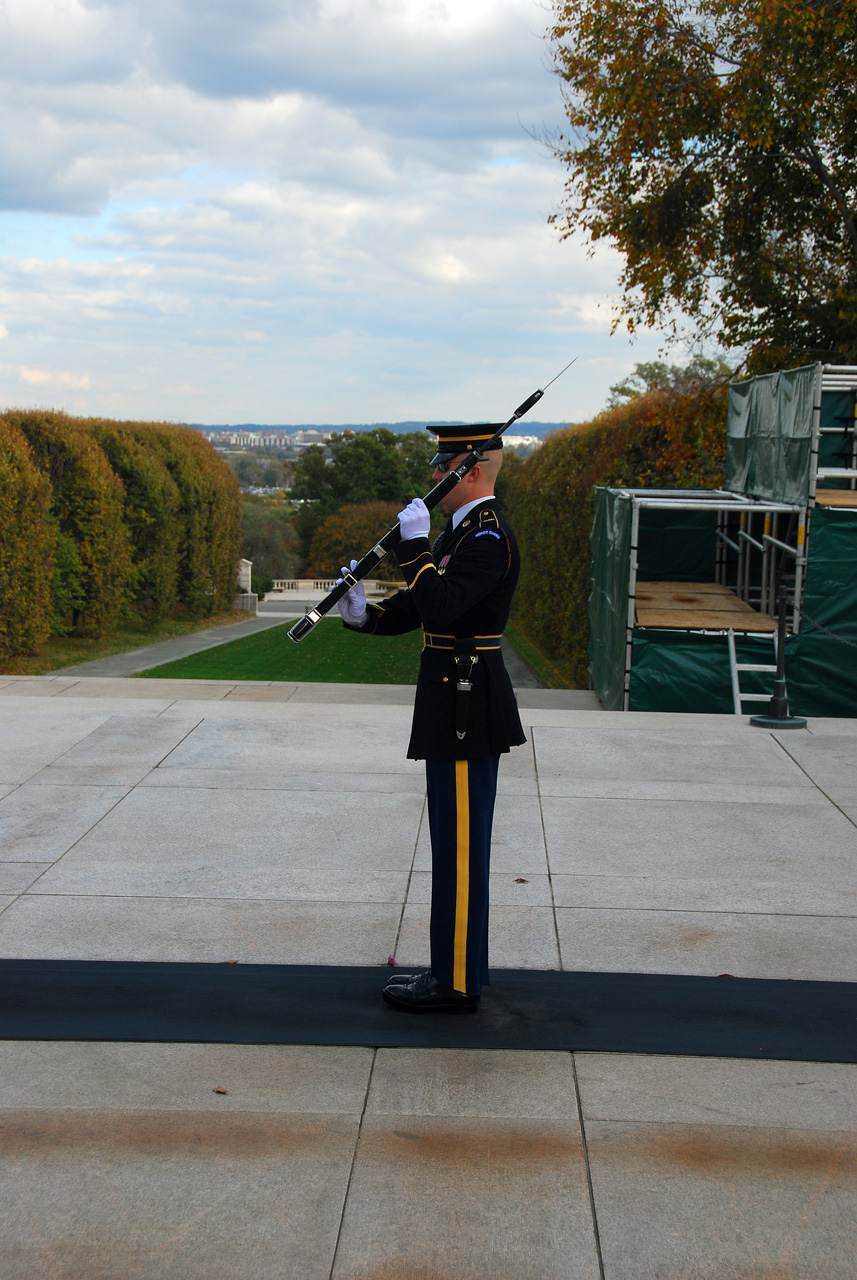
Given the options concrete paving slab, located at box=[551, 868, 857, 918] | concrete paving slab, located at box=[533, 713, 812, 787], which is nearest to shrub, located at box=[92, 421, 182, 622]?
concrete paving slab, located at box=[533, 713, 812, 787]

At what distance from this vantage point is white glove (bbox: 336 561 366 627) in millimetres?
3385

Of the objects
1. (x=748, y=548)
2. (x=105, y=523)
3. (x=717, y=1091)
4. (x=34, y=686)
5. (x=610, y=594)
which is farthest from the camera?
(x=105, y=523)

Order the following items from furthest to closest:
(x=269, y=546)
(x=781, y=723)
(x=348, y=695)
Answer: (x=269, y=546) → (x=348, y=695) → (x=781, y=723)

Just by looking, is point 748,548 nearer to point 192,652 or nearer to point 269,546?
point 192,652

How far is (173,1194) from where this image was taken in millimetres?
2395

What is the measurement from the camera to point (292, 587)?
2346 inches

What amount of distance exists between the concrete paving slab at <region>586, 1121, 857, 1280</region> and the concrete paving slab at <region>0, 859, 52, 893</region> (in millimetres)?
2511

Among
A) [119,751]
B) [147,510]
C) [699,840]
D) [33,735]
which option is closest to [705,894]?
[699,840]

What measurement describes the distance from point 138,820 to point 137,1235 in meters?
2.89

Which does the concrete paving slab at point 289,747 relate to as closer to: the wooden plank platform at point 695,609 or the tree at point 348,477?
the wooden plank platform at point 695,609

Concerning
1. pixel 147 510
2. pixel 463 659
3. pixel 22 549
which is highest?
pixel 463 659

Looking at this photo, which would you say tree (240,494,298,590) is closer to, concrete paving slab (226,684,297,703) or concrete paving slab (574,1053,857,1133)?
concrete paving slab (226,684,297,703)

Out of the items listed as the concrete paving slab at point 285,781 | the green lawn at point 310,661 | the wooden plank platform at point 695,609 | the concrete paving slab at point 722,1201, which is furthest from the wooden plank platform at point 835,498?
the green lawn at point 310,661

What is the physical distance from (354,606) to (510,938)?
1309 mm
